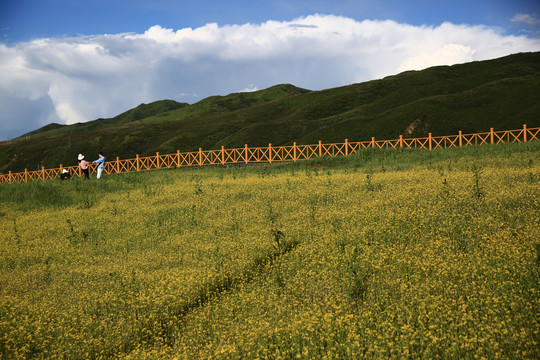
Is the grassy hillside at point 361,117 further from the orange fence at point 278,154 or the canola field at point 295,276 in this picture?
the canola field at point 295,276

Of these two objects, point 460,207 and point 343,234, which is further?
point 460,207

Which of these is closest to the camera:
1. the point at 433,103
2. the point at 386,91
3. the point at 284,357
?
the point at 284,357

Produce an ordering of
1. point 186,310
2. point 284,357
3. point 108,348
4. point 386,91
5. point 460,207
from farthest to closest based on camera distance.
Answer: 1. point 386,91
2. point 460,207
3. point 186,310
4. point 108,348
5. point 284,357

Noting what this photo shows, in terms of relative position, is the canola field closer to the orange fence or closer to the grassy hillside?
the orange fence

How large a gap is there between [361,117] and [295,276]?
6086 cm

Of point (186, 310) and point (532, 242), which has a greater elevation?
point (532, 242)

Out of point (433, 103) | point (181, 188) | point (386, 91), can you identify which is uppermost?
point (386, 91)

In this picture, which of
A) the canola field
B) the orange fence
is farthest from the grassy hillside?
the canola field

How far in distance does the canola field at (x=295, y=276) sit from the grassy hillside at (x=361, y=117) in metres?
42.2

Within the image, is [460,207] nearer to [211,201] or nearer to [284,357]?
[284,357]

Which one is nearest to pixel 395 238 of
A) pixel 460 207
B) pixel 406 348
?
pixel 460 207

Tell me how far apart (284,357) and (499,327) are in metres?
3.02

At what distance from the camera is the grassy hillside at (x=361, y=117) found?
54.9 m

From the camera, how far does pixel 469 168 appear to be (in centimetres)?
1809
